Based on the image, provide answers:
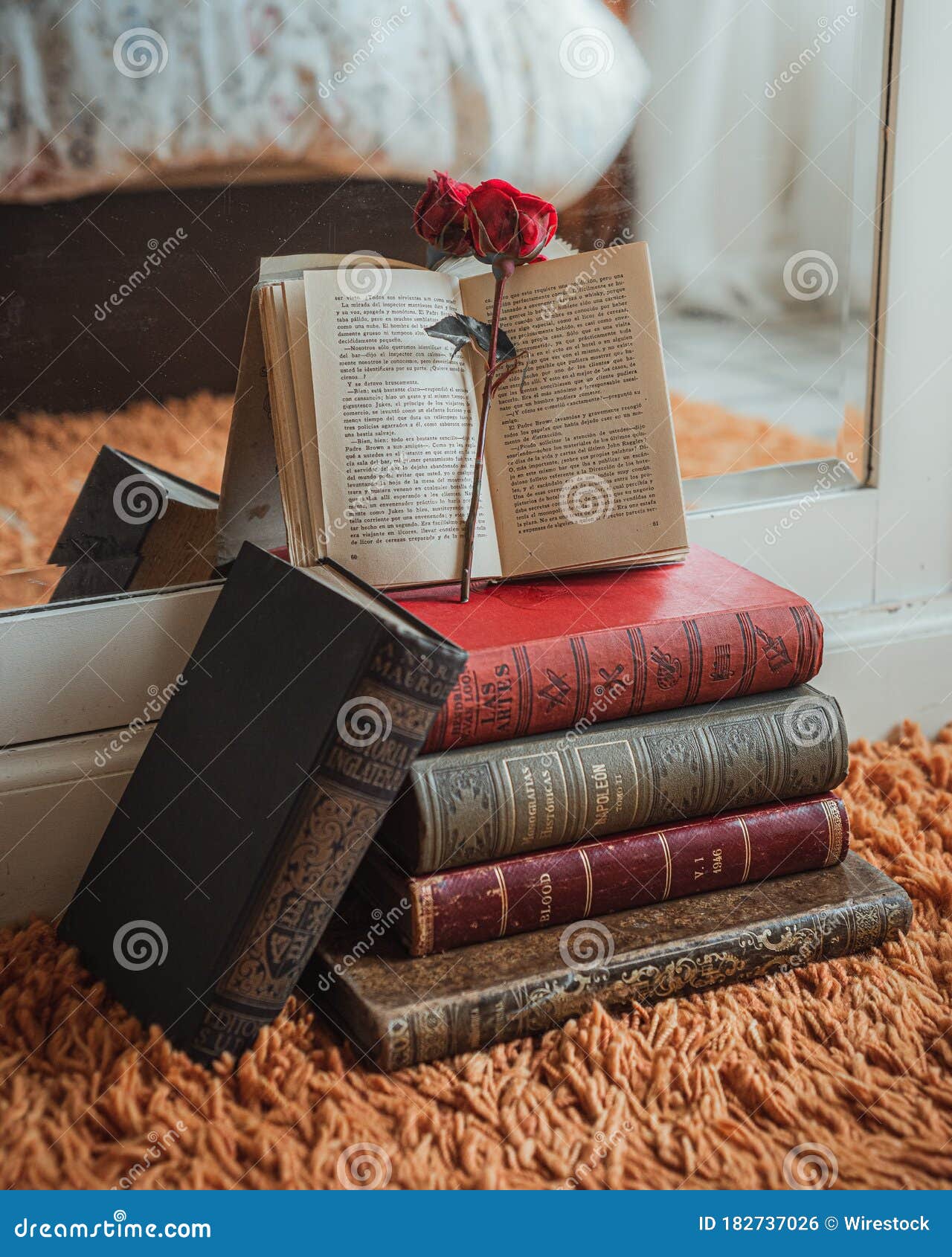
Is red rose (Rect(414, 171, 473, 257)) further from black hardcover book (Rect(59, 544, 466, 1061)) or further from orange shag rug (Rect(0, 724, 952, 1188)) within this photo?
orange shag rug (Rect(0, 724, 952, 1188))

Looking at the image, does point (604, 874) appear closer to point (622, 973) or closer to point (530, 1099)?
point (622, 973)

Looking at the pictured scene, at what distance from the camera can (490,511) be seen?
0.99 m

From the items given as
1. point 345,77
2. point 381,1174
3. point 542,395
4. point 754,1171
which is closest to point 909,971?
point 754,1171

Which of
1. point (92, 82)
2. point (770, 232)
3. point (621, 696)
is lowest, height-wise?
point (621, 696)

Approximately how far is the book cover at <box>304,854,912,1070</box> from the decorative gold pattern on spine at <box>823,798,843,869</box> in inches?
0.9

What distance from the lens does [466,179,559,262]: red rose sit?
0.90 m

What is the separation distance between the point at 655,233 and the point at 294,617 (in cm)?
59

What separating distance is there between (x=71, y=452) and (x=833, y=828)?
73 cm

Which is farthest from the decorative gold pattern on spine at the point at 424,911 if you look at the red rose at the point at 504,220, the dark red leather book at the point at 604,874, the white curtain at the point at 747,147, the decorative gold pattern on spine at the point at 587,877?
the white curtain at the point at 747,147

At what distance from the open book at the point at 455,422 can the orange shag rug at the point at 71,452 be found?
91mm

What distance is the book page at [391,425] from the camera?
0.92 m

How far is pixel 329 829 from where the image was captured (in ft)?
2.60

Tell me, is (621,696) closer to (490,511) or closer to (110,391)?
(490,511)

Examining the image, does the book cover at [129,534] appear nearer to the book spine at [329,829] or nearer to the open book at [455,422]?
the open book at [455,422]
